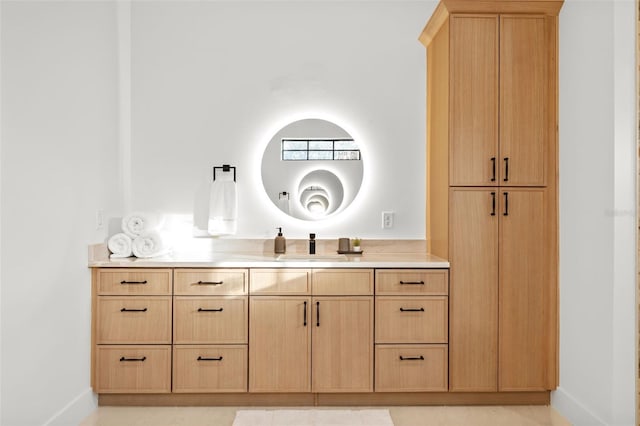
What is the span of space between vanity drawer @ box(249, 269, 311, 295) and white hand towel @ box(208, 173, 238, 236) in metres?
0.63

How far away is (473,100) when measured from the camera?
10.1 feet

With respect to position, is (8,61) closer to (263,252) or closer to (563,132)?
(263,252)

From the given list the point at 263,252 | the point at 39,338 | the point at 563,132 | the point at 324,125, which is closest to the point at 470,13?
the point at 563,132

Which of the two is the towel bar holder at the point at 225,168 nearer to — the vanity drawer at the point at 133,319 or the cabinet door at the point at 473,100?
the vanity drawer at the point at 133,319

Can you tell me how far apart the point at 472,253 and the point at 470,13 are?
1452 mm

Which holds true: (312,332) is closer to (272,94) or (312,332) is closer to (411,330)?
(411,330)

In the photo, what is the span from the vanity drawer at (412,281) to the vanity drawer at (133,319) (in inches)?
50.0

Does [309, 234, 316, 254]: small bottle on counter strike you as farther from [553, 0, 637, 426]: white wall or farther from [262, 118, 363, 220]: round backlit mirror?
[553, 0, 637, 426]: white wall

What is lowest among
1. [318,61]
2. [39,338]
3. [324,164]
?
[39,338]

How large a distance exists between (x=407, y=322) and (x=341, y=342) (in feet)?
1.34

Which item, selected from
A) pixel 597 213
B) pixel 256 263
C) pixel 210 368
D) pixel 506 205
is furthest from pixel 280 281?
pixel 597 213

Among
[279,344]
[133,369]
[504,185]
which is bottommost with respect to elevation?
[133,369]

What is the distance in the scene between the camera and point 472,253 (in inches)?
120

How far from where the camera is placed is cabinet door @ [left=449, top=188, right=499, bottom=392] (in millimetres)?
3008
